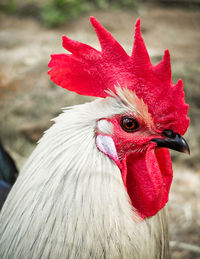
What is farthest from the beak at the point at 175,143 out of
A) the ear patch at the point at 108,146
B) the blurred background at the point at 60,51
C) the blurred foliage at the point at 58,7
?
the blurred foliage at the point at 58,7

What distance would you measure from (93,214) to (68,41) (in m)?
0.94

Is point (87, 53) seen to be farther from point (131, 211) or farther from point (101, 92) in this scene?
point (131, 211)

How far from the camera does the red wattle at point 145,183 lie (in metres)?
1.68

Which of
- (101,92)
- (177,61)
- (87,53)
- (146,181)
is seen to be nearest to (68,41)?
(87,53)

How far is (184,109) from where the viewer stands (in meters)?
1.67

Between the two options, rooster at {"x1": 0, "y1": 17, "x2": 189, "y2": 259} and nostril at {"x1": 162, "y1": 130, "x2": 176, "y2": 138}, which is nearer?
rooster at {"x1": 0, "y1": 17, "x2": 189, "y2": 259}

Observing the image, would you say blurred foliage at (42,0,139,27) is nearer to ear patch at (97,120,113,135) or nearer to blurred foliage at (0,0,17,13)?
blurred foliage at (0,0,17,13)

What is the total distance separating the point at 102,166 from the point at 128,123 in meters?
0.27

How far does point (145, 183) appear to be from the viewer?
1.71 metres

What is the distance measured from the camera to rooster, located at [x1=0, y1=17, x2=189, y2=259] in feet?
5.08

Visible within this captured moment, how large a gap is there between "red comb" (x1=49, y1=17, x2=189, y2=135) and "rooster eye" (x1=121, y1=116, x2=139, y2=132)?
117 millimetres

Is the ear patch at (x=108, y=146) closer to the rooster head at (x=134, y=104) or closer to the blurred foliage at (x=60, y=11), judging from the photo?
the rooster head at (x=134, y=104)

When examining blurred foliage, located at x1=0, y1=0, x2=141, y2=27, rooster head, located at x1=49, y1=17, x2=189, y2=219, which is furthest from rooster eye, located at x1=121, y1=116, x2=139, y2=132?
blurred foliage, located at x1=0, y1=0, x2=141, y2=27

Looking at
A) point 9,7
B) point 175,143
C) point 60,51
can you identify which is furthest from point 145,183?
point 9,7
